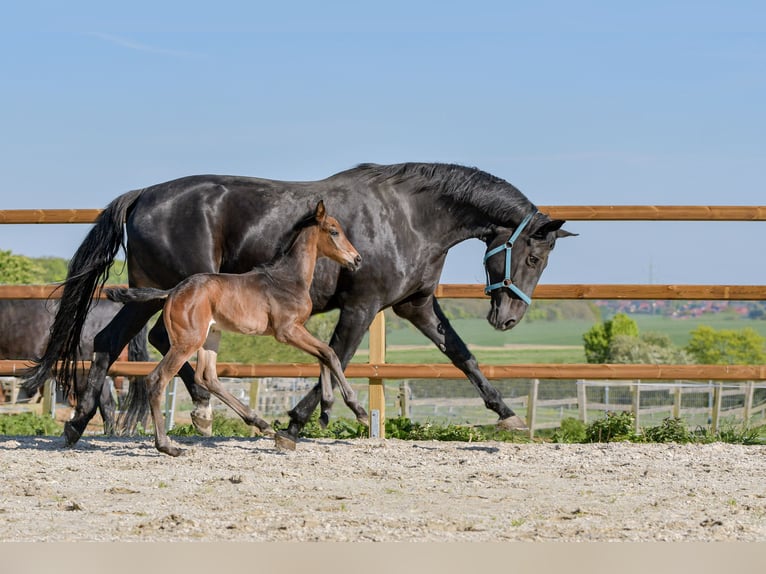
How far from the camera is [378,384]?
776cm

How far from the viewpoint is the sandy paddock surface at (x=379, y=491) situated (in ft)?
13.6

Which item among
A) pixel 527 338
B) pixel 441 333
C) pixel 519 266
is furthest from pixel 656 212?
pixel 527 338

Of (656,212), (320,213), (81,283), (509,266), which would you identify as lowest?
(81,283)

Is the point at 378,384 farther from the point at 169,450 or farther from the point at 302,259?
the point at 169,450

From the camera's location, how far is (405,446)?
23.4 feet

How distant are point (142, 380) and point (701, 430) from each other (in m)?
4.44

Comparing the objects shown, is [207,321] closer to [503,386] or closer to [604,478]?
[604,478]

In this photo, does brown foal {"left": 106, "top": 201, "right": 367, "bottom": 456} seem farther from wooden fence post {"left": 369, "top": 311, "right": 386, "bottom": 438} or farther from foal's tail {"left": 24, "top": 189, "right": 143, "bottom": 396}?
wooden fence post {"left": 369, "top": 311, "right": 386, "bottom": 438}

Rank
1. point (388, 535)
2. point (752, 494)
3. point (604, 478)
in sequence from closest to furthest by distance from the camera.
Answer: point (388, 535) < point (752, 494) < point (604, 478)

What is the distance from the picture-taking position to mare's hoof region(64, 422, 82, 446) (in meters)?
6.92

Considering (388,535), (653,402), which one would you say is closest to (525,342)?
(653,402)

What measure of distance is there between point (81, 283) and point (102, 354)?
0.53 m

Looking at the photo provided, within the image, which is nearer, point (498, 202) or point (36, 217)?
point (498, 202)

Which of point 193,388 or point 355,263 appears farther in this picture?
point 193,388
